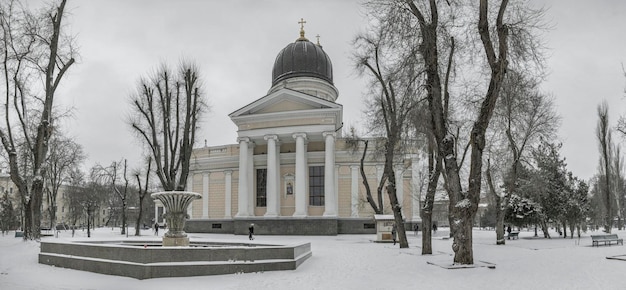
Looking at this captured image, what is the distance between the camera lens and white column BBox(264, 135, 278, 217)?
37125 millimetres

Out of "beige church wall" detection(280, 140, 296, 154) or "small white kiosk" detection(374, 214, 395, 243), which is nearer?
"small white kiosk" detection(374, 214, 395, 243)

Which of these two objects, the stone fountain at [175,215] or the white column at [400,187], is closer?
the stone fountain at [175,215]

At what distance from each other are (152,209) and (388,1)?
79991 mm

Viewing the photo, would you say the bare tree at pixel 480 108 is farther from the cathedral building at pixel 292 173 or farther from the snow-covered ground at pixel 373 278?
the cathedral building at pixel 292 173

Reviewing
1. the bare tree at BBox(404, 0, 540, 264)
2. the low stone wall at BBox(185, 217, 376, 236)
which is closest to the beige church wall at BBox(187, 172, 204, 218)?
the low stone wall at BBox(185, 217, 376, 236)

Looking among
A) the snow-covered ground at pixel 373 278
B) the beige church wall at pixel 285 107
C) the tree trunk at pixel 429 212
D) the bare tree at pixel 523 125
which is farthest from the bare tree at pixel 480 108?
the beige church wall at pixel 285 107

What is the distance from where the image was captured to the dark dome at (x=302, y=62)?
1770 inches

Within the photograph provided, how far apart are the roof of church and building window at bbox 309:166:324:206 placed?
965 cm

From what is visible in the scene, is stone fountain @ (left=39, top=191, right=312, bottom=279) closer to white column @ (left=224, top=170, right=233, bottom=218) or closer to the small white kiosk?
the small white kiosk

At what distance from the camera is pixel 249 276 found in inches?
477

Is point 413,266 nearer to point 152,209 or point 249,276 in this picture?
point 249,276

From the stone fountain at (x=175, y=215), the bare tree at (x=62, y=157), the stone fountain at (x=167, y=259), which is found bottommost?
the stone fountain at (x=167, y=259)

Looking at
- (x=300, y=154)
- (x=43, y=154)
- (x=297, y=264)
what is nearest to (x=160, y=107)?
(x=43, y=154)

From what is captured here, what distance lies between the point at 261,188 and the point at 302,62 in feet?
41.2
